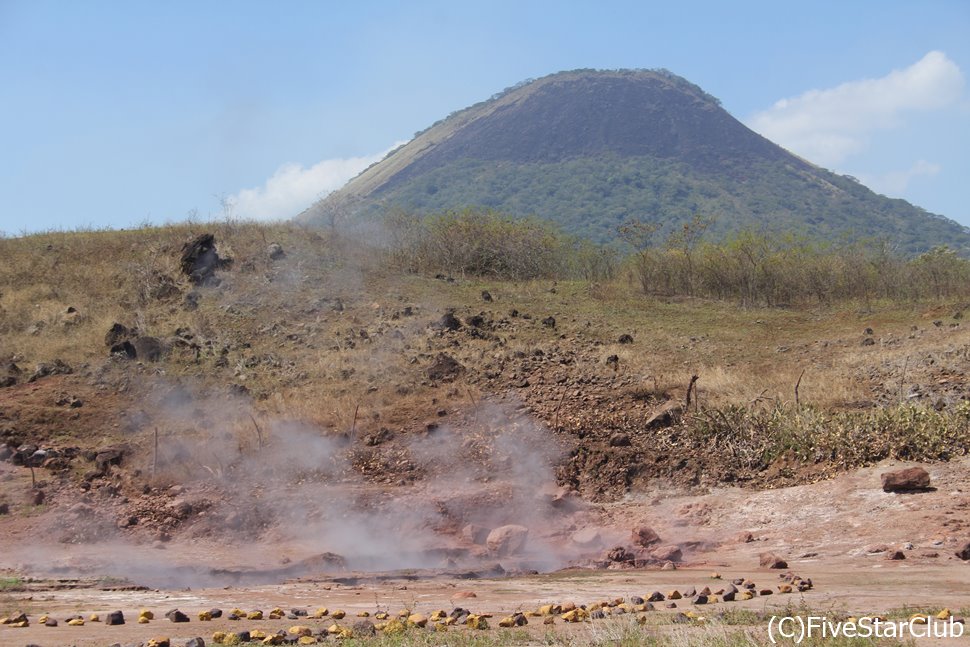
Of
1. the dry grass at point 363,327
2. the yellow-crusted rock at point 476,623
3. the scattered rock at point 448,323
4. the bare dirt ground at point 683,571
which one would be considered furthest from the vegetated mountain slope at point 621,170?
the yellow-crusted rock at point 476,623

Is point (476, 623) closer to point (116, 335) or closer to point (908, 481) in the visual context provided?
point (908, 481)

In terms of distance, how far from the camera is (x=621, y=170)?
125062 mm

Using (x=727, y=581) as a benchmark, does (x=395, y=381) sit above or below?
above

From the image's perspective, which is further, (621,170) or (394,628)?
(621,170)

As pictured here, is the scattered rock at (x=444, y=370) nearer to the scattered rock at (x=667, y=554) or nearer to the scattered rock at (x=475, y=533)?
the scattered rock at (x=475, y=533)

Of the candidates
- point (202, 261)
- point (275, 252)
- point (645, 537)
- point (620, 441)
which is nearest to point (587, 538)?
point (645, 537)

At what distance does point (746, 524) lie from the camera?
1255 cm

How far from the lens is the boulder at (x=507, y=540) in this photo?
12.7 metres

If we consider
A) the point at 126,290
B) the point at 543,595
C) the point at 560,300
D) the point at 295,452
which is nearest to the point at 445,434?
the point at 295,452

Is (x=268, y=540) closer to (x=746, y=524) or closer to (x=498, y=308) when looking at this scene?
(x=746, y=524)

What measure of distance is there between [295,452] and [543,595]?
8.36m

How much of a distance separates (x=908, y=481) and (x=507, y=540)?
565 centimetres

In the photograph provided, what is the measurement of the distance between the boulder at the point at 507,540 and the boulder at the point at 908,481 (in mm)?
5156

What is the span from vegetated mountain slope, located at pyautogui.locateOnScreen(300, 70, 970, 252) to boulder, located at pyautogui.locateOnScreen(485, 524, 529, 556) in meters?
85.4
